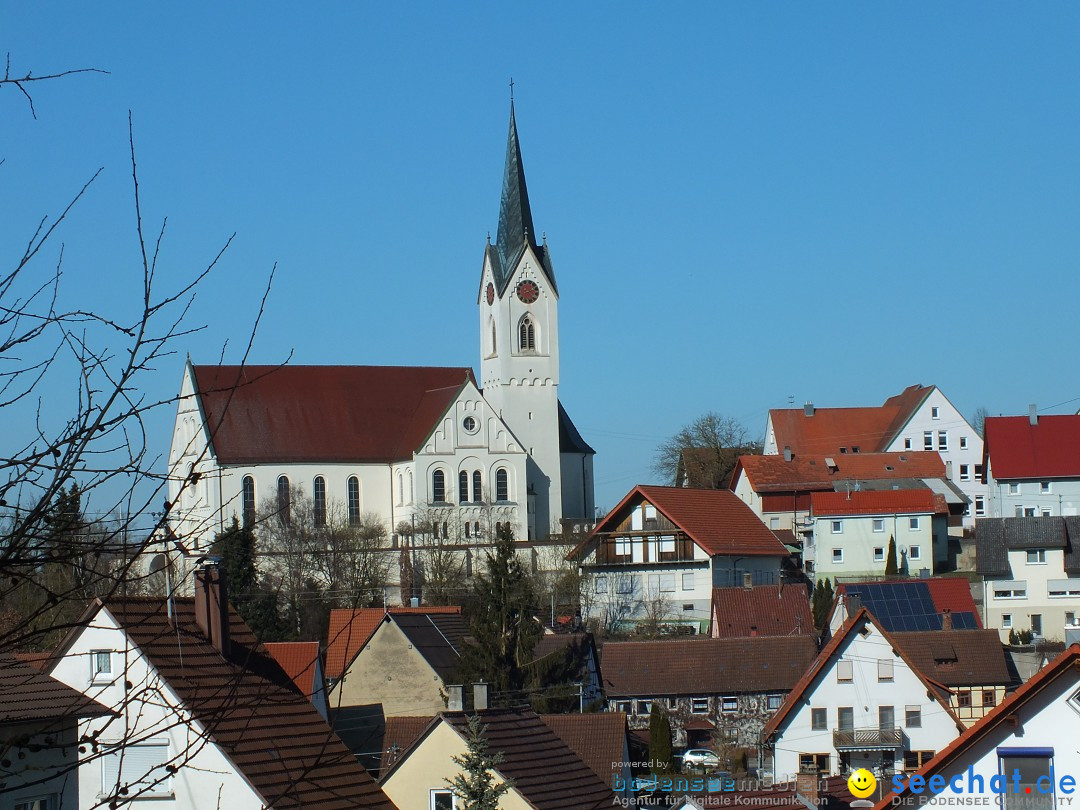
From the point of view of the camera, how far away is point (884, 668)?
3325 cm

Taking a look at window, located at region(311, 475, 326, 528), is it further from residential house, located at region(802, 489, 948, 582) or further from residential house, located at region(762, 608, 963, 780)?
residential house, located at region(762, 608, 963, 780)

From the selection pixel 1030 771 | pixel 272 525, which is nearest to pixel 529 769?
pixel 1030 771

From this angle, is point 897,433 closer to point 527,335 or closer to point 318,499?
point 527,335

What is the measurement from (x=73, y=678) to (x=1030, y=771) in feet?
35.1

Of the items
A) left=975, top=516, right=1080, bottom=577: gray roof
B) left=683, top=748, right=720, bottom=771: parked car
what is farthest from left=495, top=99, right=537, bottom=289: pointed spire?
left=683, top=748, right=720, bottom=771: parked car

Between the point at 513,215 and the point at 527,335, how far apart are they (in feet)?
20.2

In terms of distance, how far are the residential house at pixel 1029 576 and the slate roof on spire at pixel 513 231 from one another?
29674 mm

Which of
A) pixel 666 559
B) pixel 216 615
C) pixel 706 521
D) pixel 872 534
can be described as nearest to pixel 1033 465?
pixel 872 534

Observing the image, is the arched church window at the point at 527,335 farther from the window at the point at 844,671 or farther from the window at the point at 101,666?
the window at the point at 101,666

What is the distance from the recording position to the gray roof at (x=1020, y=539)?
5328 centimetres

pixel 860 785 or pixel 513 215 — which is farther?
pixel 513 215

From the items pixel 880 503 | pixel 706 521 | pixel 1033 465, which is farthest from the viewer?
pixel 1033 465

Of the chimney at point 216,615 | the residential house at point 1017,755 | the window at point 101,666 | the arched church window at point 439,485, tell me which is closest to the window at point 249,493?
the arched church window at point 439,485

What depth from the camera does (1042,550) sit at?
53.5 m
